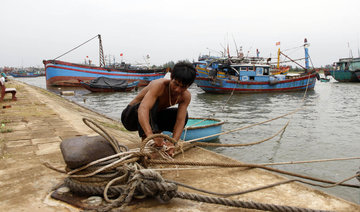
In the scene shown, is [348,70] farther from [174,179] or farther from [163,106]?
[174,179]

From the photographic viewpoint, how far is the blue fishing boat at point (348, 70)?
34.9 meters

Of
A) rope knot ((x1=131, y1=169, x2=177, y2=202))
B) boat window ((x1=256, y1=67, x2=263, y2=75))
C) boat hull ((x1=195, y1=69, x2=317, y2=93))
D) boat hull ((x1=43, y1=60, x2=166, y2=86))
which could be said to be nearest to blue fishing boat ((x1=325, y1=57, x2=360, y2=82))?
boat hull ((x1=195, y1=69, x2=317, y2=93))

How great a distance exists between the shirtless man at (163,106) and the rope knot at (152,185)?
692 millimetres

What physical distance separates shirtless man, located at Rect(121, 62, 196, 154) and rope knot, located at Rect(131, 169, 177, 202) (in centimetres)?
69

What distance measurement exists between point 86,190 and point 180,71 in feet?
4.44

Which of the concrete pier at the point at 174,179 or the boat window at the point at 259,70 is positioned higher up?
the boat window at the point at 259,70

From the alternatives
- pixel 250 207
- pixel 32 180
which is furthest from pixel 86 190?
pixel 250 207

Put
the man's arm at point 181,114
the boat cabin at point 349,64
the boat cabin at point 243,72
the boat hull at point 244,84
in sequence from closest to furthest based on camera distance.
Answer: the man's arm at point 181,114 → the boat hull at point 244,84 → the boat cabin at point 243,72 → the boat cabin at point 349,64

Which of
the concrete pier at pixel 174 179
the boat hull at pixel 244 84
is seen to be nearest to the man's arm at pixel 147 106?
the concrete pier at pixel 174 179

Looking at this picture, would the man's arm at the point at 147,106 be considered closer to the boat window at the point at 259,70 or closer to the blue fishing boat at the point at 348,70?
the boat window at the point at 259,70

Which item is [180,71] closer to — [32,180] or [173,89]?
[173,89]

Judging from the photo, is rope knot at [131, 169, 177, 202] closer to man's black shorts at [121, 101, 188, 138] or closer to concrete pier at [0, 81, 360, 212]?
concrete pier at [0, 81, 360, 212]

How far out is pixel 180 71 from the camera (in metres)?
2.52

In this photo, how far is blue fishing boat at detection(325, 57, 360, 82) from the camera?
114 feet
